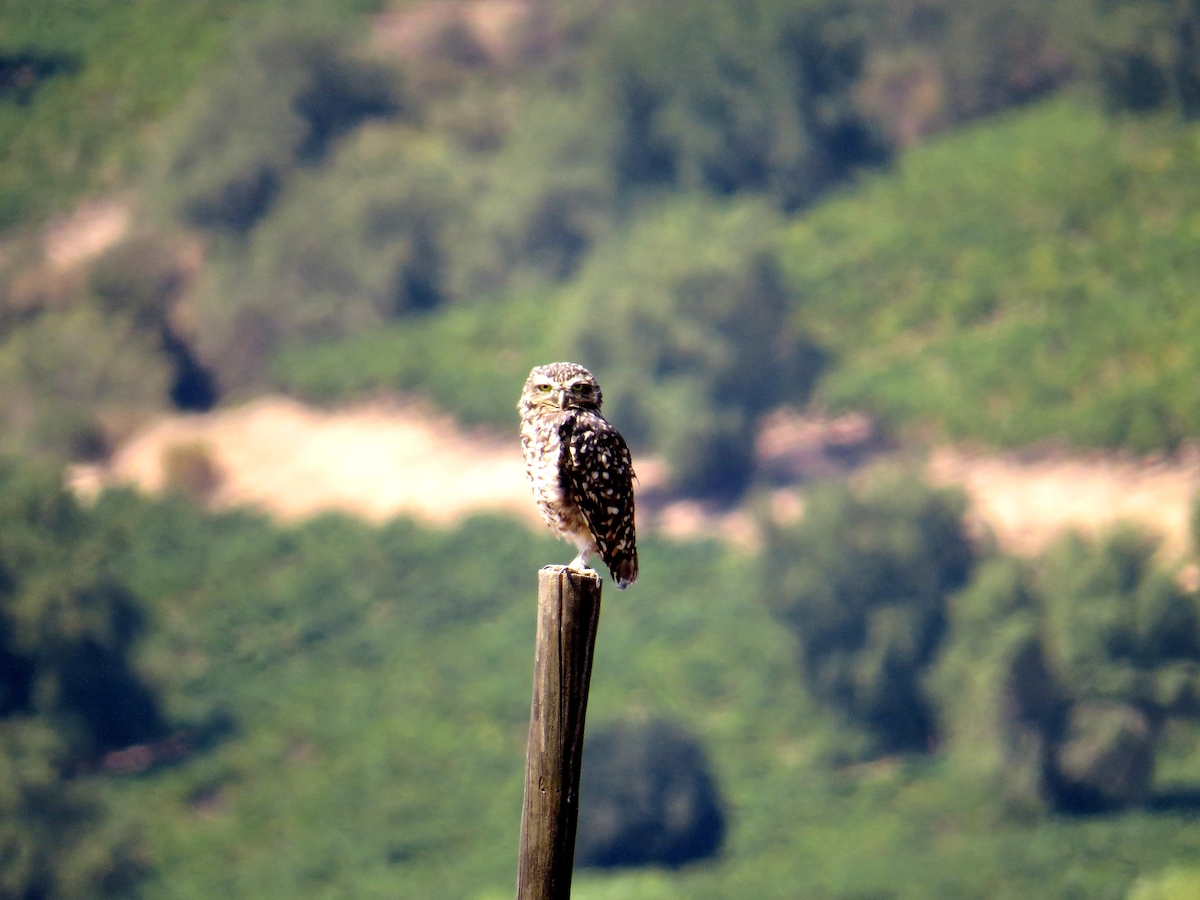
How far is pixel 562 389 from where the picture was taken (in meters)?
10.0

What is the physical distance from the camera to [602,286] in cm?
5856

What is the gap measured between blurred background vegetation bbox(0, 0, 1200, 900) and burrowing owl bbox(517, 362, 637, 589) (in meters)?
25.0

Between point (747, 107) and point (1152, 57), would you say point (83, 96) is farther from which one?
point (1152, 57)

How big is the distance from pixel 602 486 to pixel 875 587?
38.0 m

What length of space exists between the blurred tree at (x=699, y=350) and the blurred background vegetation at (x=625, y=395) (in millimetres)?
177

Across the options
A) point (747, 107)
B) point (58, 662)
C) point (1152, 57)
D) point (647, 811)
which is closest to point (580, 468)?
point (647, 811)

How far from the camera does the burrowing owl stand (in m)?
9.77

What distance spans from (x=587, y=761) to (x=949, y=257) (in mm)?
27199

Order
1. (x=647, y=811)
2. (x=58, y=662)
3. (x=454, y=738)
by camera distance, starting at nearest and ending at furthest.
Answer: (x=647, y=811) < (x=454, y=738) < (x=58, y=662)

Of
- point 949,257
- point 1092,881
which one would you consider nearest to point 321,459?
point 949,257

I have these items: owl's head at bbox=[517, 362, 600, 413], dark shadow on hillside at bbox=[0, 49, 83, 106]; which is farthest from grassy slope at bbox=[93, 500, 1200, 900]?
owl's head at bbox=[517, 362, 600, 413]

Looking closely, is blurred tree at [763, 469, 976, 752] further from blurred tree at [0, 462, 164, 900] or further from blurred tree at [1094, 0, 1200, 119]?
blurred tree at [1094, 0, 1200, 119]

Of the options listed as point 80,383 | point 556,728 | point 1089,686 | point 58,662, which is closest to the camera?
point 556,728

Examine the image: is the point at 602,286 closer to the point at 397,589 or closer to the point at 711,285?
the point at 711,285
